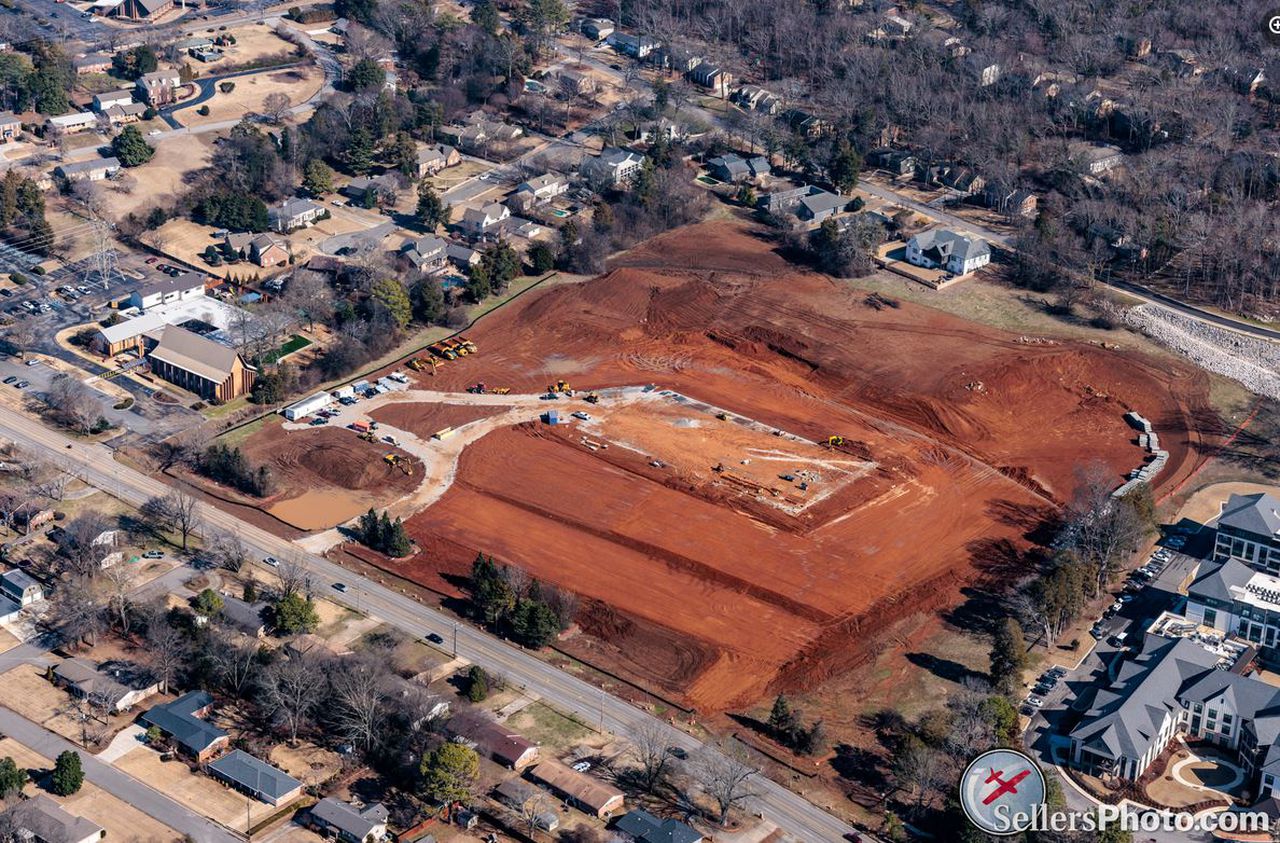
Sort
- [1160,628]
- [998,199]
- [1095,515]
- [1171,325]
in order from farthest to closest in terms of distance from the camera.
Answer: [998,199]
[1171,325]
[1095,515]
[1160,628]

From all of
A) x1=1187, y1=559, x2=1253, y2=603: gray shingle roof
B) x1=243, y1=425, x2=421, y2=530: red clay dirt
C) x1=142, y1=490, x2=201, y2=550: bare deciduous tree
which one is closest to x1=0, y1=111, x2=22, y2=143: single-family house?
x1=243, y1=425, x2=421, y2=530: red clay dirt

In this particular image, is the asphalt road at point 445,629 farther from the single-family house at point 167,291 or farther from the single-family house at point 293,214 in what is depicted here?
the single-family house at point 293,214

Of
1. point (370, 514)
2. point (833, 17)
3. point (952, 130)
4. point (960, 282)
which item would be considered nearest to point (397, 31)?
point (833, 17)

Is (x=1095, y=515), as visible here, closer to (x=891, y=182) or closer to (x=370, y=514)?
(x=370, y=514)

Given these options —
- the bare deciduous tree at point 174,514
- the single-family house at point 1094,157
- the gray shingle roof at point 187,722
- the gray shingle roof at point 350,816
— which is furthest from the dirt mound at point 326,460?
the single-family house at point 1094,157

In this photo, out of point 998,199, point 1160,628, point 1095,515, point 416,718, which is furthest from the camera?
point 998,199

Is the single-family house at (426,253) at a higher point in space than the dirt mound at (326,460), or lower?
higher

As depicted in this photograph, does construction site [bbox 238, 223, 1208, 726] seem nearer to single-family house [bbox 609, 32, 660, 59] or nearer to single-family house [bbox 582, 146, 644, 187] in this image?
single-family house [bbox 582, 146, 644, 187]
